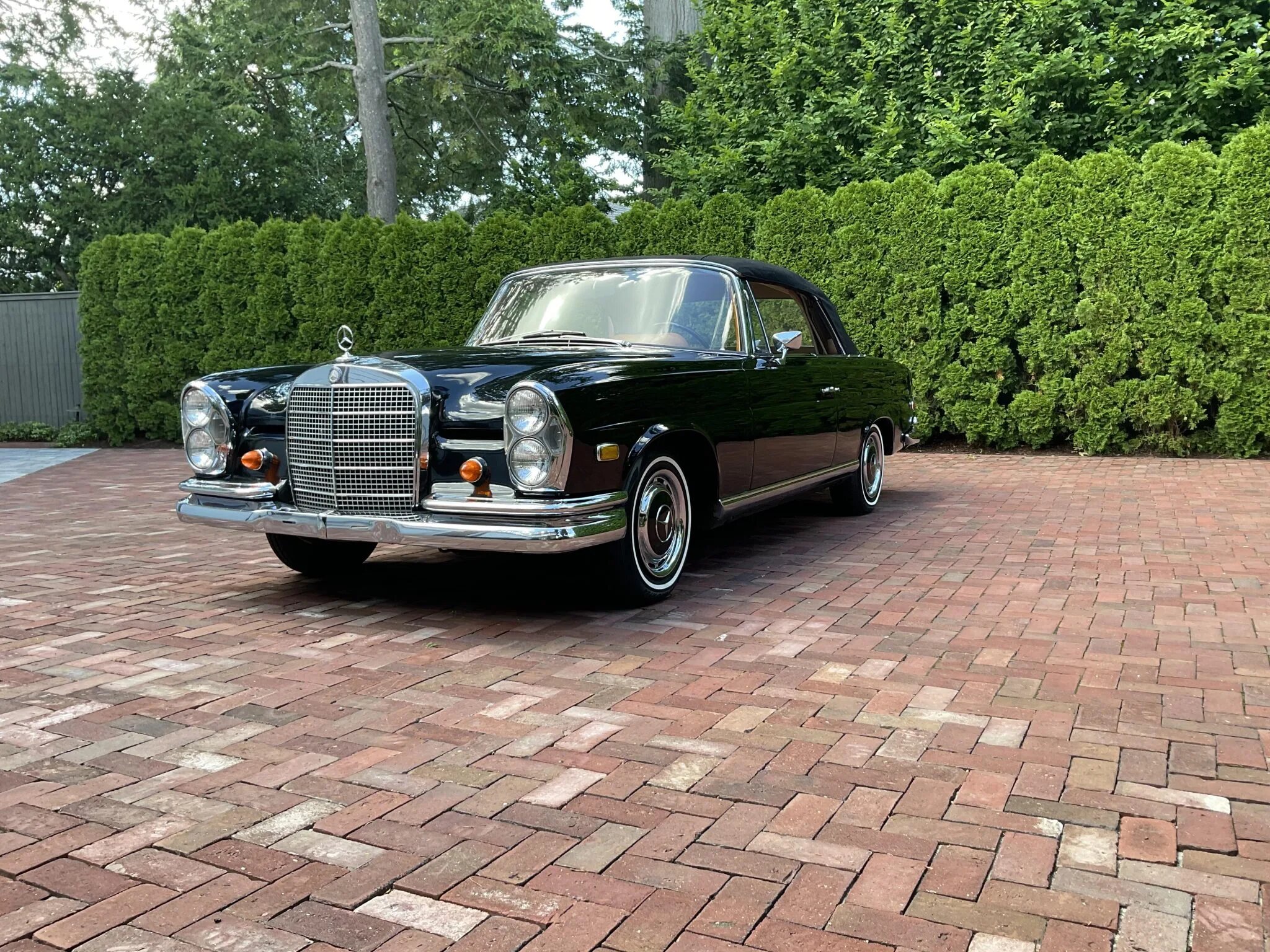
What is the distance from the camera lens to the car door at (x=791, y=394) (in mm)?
5965

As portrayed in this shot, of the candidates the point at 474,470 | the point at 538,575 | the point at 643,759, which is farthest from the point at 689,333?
the point at 643,759

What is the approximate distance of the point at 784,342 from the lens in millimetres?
6215

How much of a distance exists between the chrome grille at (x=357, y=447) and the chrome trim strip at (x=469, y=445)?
12 cm

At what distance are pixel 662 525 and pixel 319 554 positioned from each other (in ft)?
6.44

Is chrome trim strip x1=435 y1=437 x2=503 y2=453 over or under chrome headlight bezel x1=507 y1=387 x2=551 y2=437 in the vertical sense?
under

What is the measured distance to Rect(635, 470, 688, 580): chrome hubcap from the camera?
16.4 ft

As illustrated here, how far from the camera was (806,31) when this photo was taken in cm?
1503

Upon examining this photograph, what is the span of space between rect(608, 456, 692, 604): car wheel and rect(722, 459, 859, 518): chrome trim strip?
35cm

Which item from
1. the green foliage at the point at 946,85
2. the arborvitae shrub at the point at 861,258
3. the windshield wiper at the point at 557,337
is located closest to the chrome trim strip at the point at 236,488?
the windshield wiper at the point at 557,337

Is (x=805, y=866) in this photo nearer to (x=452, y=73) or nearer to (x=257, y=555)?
(x=257, y=555)

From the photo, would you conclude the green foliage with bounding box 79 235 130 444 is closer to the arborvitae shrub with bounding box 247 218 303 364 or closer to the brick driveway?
the arborvitae shrub with bounding box 247 218 303 364

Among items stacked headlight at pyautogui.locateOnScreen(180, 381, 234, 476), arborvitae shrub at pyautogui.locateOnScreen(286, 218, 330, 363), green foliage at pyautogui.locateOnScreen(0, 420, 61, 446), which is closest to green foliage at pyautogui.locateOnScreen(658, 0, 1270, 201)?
Answer: arborvitae shrub at pyautogui.locateOnScreen(286, 218, 330, 363)

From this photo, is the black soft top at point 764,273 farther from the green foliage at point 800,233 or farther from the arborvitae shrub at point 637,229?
the arborvitae shrub at point 637,229

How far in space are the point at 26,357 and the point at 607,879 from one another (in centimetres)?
1852
